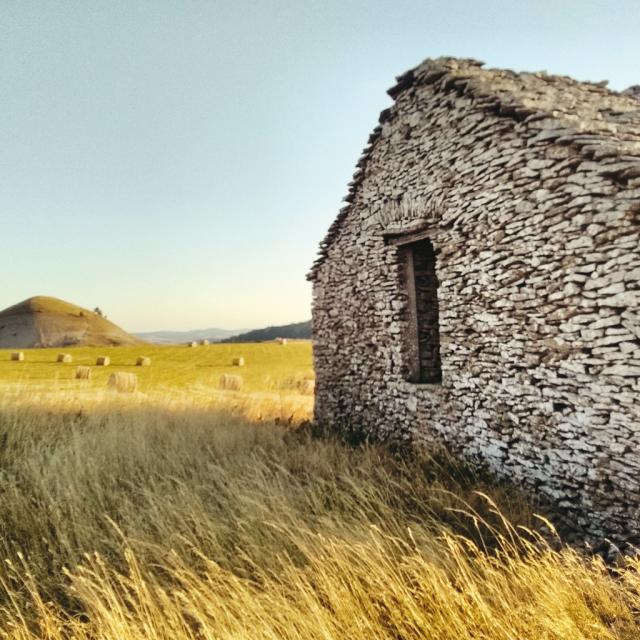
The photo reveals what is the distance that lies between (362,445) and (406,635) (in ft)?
15.1

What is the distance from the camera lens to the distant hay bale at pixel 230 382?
1884 cm

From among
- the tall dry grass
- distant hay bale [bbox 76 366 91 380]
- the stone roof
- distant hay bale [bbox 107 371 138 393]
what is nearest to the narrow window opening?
the tall dry grass

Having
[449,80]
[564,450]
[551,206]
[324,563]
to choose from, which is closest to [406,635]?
[324,563]

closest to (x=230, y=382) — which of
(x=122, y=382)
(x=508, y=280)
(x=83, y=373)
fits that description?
(x=122, y=382)

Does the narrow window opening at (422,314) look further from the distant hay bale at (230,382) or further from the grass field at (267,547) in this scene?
the distant hay bale at (230,382)

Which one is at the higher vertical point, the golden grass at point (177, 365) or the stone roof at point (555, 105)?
the stone roof at point (555, 105)

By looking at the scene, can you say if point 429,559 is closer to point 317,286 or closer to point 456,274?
point 456,274

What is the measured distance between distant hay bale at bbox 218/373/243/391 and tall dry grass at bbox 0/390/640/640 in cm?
1017

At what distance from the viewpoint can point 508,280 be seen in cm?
533

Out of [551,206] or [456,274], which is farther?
[456,274]

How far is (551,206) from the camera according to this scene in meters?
4.75

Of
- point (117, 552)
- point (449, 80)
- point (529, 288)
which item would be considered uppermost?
point (449, 80)

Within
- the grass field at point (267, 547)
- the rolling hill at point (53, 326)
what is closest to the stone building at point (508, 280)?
the grass field at point (267, 547)

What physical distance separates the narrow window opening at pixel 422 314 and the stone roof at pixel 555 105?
222 cm
